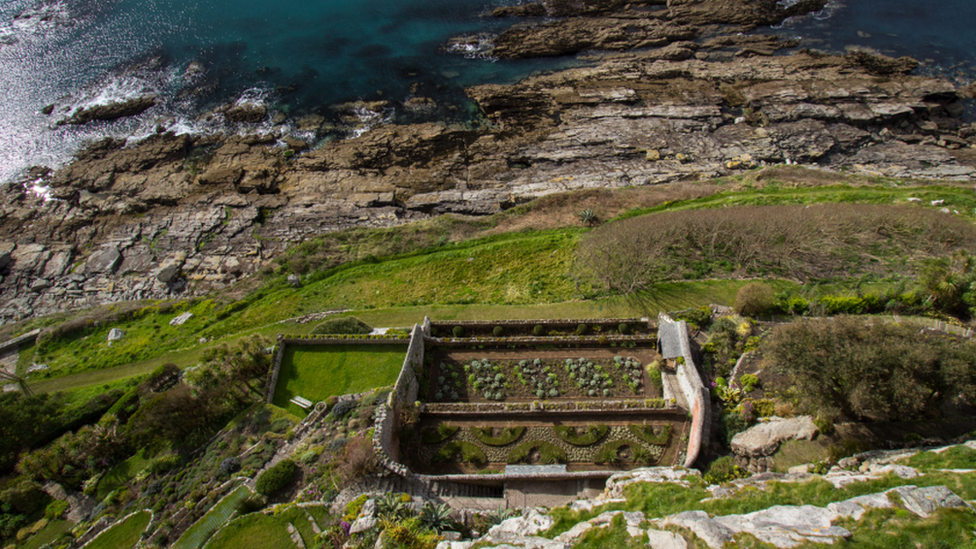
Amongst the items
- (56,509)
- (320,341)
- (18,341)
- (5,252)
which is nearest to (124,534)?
(56,509)

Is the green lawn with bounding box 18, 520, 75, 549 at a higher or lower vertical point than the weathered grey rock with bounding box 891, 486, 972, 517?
lower

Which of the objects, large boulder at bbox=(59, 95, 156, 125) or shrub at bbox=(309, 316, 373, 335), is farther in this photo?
large boulder at bbox=(59, 95, 156, 125)

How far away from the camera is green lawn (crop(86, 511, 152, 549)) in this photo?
81.8 ft

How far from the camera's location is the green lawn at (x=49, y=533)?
26311 mm

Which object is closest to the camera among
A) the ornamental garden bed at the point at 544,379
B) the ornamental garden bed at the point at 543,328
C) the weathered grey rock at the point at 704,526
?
the weathered grey rock at the point at 704,526

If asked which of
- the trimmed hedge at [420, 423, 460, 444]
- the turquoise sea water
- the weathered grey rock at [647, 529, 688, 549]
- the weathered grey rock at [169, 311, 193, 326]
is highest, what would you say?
the turquoise sea water

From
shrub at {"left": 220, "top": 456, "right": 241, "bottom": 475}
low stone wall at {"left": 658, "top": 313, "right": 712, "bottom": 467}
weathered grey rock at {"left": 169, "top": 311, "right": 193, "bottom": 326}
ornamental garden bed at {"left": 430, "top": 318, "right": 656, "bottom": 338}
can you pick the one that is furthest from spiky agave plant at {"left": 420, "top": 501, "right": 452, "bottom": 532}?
weathered grey rock at {"left": 169, "top": 311, "right": 193, "bottom": 326}

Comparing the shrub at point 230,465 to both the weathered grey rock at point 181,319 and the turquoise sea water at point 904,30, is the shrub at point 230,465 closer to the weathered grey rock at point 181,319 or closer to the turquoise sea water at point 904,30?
the weathered grey rock at point 181,319

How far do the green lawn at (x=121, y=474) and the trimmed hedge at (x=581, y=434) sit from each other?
2594 centimetres

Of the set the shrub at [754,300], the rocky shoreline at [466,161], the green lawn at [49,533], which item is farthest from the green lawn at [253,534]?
the rocky shoreline at [466,161]

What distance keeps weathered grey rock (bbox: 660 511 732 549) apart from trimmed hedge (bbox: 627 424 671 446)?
9.45 metres

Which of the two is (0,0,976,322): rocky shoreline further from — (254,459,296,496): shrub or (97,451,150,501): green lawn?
(254,459,296,496): shrub

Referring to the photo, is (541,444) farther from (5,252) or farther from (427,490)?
(5,252)

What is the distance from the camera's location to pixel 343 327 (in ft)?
116
